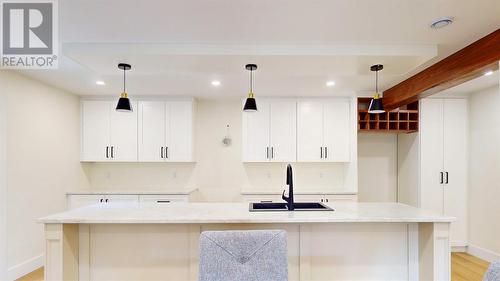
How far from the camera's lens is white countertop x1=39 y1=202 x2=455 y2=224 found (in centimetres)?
212

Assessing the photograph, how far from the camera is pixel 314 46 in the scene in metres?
2.49

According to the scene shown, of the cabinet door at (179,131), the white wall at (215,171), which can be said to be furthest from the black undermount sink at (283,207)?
the cabinet door at (179,131)

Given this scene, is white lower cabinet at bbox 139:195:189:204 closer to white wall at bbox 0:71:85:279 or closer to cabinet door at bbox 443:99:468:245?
white wall at bbox 0:71:85:279

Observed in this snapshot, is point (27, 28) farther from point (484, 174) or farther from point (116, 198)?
point (484, 174)

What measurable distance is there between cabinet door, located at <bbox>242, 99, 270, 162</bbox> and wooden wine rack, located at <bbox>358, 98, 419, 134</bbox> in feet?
4.93

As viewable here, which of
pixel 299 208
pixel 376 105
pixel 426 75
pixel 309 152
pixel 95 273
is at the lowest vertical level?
pixel 95 273

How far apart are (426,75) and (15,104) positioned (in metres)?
4.79

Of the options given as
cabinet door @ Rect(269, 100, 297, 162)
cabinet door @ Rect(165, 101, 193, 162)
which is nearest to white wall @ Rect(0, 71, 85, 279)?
cabinet door @ Rect(165, 101, 193, 162)

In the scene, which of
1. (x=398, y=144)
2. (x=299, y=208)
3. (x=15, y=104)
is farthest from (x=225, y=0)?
(x=398, y=144)

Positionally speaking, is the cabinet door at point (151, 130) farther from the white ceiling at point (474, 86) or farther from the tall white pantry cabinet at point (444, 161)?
the white ceiling at point (474, 86)

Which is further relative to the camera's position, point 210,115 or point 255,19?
point 210,115

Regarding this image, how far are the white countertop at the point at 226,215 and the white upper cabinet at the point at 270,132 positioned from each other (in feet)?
6.49

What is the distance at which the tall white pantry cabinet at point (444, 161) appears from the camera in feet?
13.8

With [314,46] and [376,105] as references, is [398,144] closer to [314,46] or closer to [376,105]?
[376,105]
